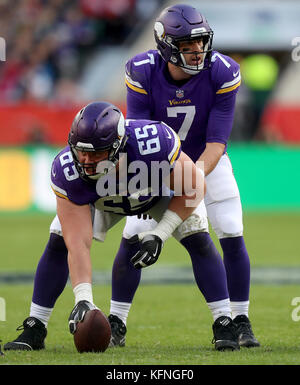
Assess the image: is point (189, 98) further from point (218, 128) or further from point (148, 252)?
point (148, 252)

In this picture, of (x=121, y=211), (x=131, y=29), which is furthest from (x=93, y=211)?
(x=131, y=29)

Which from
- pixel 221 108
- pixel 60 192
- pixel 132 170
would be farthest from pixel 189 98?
pixel 60 192

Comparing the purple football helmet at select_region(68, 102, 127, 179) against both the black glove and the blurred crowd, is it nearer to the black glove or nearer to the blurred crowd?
the black glove

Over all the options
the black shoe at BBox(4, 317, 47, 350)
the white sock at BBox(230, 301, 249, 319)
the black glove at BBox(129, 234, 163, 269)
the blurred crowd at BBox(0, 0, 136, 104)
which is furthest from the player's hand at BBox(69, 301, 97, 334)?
the blurred crowd at BBox(0, 0, 136, 104)

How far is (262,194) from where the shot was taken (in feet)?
51.0

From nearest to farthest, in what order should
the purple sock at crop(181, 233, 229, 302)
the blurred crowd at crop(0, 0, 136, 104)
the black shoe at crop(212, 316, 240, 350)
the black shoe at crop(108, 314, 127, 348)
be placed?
1. the black shoe at crop(212, 316, 240, 350)
2. the purple sock at crop(181, 233, 229, 302)
3. the black shoe at crop(108, 314, 127, 348)
4. the blurred crowd at crop(0, 0, 136, 104)

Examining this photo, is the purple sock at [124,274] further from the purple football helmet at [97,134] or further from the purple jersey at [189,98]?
the purple football helmet at [97,134]

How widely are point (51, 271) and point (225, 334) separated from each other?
1.07 m

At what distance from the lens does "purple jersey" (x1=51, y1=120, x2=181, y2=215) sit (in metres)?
4.88

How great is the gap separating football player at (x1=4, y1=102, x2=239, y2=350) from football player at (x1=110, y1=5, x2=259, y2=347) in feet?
0.79

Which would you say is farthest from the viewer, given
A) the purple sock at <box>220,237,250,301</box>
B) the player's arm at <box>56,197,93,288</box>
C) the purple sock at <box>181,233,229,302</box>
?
Result: the purple sock at <box>220,237,250,301</box>

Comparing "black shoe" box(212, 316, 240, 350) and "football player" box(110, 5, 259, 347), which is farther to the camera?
"football player" box(110, 5, 259, 347)

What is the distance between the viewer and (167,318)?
6.70 metres

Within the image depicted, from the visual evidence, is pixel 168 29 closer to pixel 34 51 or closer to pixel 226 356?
pixel 226 356
